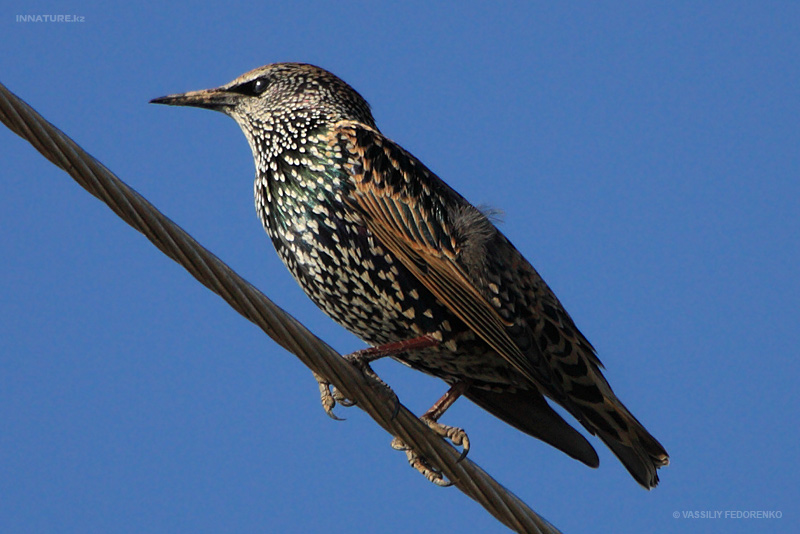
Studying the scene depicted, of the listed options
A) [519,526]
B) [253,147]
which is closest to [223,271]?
[519,526]

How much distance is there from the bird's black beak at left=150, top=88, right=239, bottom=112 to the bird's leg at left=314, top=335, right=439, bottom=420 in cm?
169

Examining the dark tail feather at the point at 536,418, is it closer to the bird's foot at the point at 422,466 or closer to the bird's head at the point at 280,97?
the bird's foot at the point at 422,466

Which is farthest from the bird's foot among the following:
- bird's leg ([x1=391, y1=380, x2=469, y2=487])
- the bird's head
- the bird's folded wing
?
the bird's head

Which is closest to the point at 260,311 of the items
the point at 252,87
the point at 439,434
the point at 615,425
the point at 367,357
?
the point at 367,357

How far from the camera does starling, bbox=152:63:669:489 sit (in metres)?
5.05

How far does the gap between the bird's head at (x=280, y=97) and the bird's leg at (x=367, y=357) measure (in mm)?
1238

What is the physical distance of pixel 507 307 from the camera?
5109 mm

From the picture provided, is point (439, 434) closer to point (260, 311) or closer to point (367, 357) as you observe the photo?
point (367, 357)

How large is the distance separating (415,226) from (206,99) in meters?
1.50

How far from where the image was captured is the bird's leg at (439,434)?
489 centimetres

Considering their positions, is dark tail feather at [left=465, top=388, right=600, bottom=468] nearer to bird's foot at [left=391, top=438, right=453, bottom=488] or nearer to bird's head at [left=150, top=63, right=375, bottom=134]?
bird's foot at [left=391, top=438, right=453, bottom=488]

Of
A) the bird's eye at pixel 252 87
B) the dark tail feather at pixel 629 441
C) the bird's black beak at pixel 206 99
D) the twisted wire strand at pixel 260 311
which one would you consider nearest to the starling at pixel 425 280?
the dark tail feather at pixel 629 441

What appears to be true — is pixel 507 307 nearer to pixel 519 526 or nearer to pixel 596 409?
pixel 596 409

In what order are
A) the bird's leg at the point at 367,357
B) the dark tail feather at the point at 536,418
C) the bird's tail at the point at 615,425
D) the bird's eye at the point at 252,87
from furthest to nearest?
the bird's eye at the point at 252,87
the dark tail feather at the point at 536,418
the bird's tail at the point at 615,425
the bird's leg at the point at 367,357
